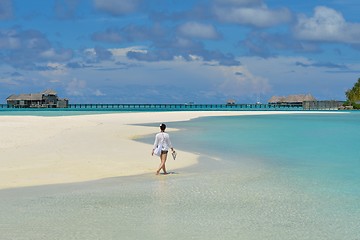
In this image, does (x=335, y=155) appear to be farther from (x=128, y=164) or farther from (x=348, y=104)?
(x=348, y=104)

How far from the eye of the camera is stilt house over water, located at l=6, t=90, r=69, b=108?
572 ft

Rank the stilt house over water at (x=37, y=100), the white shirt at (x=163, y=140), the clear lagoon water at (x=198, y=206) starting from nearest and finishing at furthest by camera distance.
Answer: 1. the clear lagoon water at (x=198, y=206)
2. the white shirt at (x=163, y=140)
3. the stilt house over water at (x=37, y=100)

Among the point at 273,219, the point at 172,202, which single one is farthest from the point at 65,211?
the point at 273,219

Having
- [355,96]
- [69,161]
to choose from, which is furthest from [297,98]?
[69,161]

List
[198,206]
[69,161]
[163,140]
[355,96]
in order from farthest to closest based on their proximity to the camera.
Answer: [355,96] → [69,161] → [163,140] → [198,206]

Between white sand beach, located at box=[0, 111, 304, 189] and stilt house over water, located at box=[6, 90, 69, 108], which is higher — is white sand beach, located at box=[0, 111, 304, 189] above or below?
below

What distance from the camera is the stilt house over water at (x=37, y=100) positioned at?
174375 millimetres

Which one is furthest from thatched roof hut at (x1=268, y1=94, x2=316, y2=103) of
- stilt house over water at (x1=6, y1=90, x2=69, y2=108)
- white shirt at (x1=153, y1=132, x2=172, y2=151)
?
white shirt at (x1=153, y1=132, x2=172, y2=151)

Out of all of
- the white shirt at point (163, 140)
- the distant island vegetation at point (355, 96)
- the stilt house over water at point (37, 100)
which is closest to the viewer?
the white shirt at point (163, 140)

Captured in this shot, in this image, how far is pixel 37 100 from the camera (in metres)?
174

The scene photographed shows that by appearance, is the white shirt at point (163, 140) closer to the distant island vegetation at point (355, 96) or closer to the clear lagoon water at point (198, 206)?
the clear lagoon water at point (198, 206)

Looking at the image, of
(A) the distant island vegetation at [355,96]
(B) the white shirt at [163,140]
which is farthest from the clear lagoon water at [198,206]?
(A) the distant island vegetation at [355,96]

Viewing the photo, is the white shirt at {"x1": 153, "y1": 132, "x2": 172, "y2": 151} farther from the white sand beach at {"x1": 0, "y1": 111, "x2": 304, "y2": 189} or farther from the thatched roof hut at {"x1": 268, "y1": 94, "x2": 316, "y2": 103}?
the thatched roof hut at {"x1": 268, "y1": 94, "x2": 316, "y2": 103}

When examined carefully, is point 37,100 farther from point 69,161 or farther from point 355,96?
point 69,161
